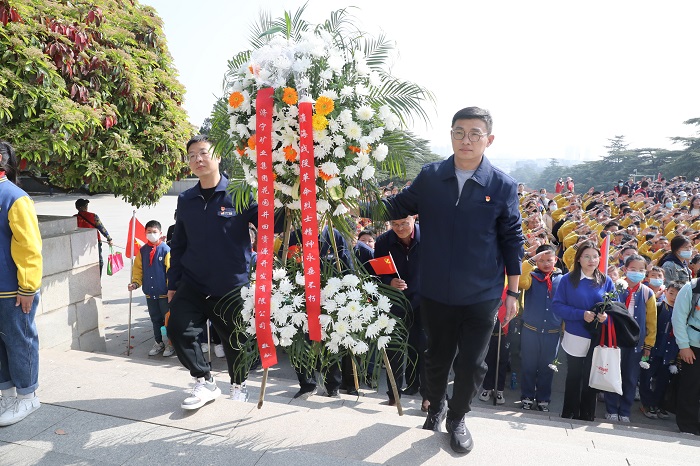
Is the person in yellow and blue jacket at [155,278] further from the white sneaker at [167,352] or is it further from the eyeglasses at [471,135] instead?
the eyeglasses at [471,135]

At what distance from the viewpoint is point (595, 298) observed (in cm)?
439

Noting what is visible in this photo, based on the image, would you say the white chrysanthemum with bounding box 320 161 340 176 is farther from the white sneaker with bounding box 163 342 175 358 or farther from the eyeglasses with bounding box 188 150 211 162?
the white sneaker with bounding box 163 342 175 358

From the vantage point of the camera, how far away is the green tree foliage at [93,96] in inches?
151

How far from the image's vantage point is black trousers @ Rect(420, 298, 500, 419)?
267cm

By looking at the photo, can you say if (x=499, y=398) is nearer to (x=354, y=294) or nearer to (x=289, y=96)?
(x=354, y=294)

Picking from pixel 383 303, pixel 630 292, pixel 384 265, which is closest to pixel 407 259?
pixel 384 265

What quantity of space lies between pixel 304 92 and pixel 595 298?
3.37 metres

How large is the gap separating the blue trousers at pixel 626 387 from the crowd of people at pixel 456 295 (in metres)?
0.01

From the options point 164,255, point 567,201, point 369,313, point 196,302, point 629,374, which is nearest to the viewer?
point 369,313

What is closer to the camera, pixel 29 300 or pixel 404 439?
pixel 404 439

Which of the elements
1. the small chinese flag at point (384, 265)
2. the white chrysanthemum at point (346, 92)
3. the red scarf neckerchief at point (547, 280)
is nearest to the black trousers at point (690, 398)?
the red scarf neckerchief at point (547, 280)

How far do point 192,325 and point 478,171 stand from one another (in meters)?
2.14

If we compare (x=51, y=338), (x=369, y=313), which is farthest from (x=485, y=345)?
(x=51, y=338)

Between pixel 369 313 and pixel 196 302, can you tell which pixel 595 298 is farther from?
pixel 196 302
